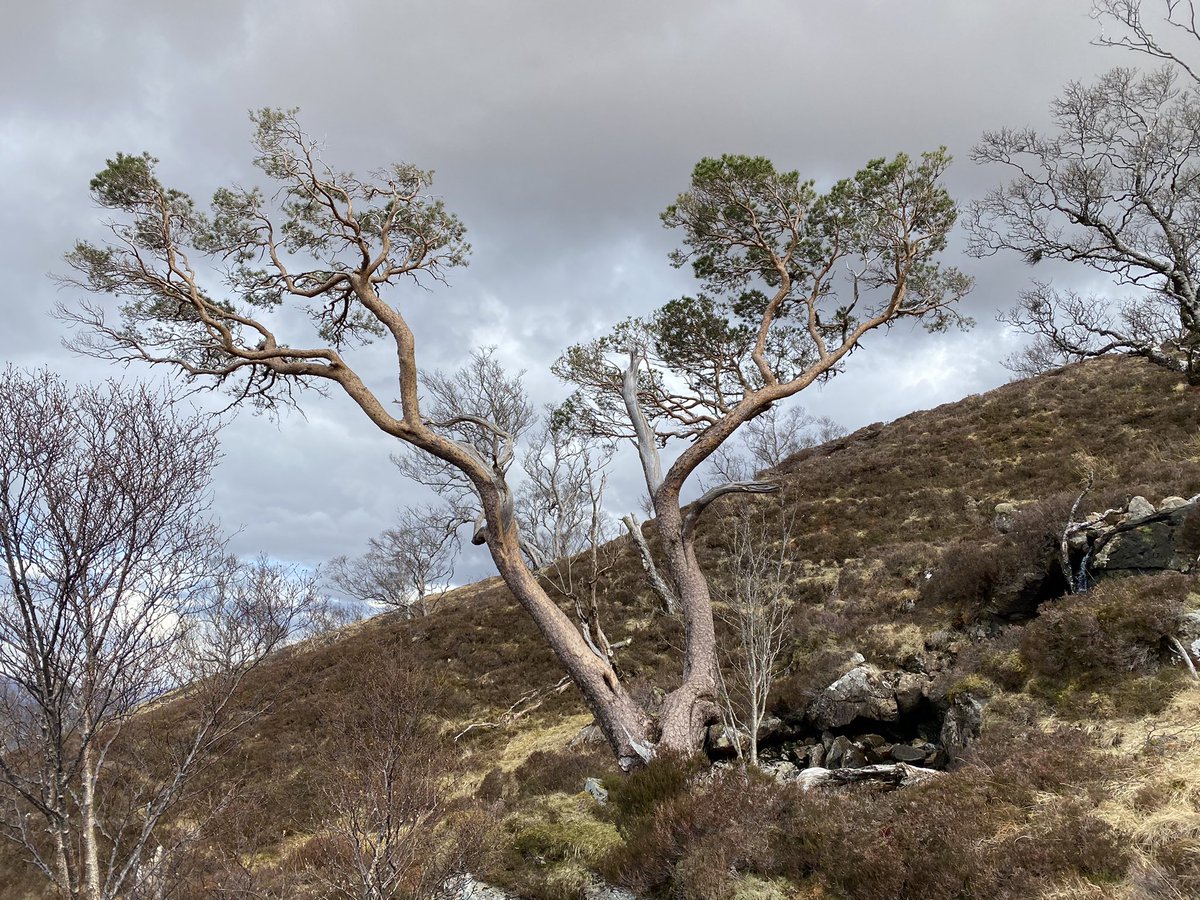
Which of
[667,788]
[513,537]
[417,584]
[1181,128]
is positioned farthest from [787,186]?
[417,584]

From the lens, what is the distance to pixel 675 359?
11.7 m

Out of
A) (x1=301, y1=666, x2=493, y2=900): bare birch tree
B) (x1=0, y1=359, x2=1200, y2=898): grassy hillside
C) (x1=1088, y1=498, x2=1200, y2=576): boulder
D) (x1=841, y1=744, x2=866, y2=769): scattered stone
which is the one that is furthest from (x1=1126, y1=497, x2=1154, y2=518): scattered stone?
(x1=301, y1=666, x2=493, y2=900): bare birch tree

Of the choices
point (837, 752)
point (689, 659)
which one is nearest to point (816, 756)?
point (837, 752)

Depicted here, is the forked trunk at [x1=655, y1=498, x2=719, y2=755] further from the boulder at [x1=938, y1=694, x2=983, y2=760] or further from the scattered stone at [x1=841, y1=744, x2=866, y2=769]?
the boulder at [x1=938, y1=694, x2=983, y2=760]

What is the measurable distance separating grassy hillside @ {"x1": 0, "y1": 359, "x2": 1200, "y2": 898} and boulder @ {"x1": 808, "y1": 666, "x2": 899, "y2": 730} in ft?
2.11

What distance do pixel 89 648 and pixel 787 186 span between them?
10845mm

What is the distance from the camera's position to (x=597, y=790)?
9086 mm

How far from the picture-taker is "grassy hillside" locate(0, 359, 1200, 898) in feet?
15.7

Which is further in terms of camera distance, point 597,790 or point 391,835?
point 597,790

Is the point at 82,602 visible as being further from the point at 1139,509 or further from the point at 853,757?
the point at 1139,509

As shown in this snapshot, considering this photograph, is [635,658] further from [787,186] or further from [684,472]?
[787,186]

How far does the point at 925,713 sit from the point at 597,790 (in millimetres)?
4948

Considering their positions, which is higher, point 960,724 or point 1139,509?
point 1139,509

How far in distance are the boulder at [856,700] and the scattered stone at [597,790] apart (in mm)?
3494
